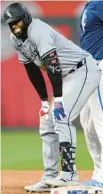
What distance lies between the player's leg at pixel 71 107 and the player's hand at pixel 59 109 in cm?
4

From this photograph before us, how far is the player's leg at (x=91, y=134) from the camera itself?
5.82 meters

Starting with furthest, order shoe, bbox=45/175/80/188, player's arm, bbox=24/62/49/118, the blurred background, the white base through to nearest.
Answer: the blurred background → player's arm, bbox=24/62/49/118 → shoe, bbox=45/175/80/188 → the white base

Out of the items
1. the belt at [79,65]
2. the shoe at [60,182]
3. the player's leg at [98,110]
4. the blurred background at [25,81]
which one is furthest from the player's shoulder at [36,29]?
the blurred background at [25,81]

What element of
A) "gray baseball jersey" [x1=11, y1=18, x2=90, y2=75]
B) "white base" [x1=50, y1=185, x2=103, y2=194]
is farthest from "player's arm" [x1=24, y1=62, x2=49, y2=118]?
"white base" [x1=50, y1=185, x2=103, y2=194]

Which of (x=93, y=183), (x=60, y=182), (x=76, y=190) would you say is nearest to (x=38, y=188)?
(x=60, y=182)

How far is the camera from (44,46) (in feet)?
17.0

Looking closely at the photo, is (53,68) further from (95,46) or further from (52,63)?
(95,46)

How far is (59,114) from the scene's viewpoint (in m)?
5.34

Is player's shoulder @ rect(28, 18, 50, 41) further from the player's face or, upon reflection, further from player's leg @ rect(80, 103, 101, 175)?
player's leg @ rect(80, 103, 101, 175)

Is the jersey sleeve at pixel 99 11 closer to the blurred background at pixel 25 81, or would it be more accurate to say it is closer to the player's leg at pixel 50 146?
the player's leg at pixel 50 146

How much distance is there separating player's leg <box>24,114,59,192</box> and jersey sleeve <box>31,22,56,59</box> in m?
0.69

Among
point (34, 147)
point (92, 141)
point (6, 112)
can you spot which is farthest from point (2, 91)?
point (92, 141)

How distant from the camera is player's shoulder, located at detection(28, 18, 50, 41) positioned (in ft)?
17.1

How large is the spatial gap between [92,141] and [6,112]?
636 cm
